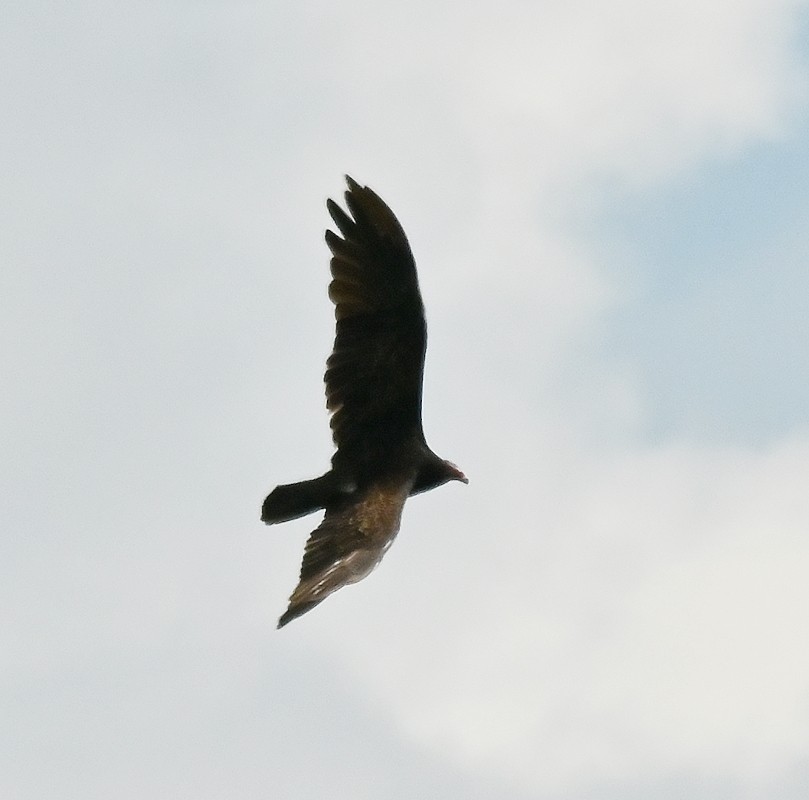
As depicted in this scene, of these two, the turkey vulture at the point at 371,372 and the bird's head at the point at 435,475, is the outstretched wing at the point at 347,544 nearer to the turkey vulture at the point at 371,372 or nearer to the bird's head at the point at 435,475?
the turkey vulture at the point at 371,372

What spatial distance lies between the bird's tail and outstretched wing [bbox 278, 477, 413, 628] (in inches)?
9.5

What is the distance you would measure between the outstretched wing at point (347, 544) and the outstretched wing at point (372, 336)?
58 cm

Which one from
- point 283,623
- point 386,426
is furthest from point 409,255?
point 283,623

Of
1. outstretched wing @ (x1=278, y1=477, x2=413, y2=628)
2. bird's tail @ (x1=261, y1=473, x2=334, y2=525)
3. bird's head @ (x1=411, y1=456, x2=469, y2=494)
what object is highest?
bird's head @ (x1=411, y1=456, x2=469, y2=494)

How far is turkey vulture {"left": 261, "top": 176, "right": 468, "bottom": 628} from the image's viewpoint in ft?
47.0

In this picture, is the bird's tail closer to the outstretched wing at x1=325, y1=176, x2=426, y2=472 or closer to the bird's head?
the outstretched wing at x1=325, y1=176, x2=426, y2=472

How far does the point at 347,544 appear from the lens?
13219 mm

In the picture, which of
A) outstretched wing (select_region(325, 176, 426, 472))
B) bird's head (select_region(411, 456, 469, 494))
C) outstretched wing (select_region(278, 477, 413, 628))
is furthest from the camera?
bird's head (select_region(411, 456, 469, 494))

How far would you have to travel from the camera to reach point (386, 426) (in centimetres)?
1474

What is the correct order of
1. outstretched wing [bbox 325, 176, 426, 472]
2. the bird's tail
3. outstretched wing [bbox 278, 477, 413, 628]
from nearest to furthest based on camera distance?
outstretched wing [bbox 278, 477, 413, 628] → the bird's tail → outstretched wing [bbox 325, 176, 426, 472]

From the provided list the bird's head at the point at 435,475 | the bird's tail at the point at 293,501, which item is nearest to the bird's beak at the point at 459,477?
the bird's head at the point at 435,475

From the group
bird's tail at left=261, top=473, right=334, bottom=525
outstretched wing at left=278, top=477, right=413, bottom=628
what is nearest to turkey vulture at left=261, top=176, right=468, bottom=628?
bird's tail at left=261, top=473, right=334, bottom=525

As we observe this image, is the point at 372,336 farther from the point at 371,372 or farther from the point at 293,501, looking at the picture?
the point at 293,501

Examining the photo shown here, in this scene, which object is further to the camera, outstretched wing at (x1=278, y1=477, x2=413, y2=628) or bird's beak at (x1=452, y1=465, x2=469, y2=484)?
bird's beak at (x1=452, y1=465, x2=469, y2=484)
